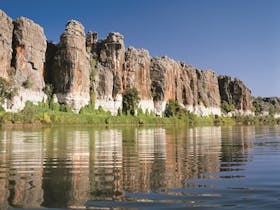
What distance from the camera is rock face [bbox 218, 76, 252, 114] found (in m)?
169

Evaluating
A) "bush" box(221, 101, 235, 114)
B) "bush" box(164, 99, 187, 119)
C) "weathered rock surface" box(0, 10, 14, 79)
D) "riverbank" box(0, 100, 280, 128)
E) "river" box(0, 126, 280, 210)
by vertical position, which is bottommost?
"river" box(0, 126, 280, 210)

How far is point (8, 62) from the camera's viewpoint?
65.9 metres

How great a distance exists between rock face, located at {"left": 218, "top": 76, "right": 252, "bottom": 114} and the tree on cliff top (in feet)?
266

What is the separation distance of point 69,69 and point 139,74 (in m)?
32.3

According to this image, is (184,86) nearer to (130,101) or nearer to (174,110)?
(174,110)

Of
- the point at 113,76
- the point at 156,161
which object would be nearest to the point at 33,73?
the point at 113,76

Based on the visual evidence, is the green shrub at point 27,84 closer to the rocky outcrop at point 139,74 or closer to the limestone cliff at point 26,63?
the limestone cliff at point 26,63

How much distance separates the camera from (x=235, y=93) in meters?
171

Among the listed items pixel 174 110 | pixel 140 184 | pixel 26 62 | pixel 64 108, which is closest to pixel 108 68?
pixel 64 108

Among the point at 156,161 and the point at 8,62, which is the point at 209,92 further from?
the point at 156,161

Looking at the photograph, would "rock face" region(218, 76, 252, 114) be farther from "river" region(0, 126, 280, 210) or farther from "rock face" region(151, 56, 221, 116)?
"river" region(0, 126, 280, 210)

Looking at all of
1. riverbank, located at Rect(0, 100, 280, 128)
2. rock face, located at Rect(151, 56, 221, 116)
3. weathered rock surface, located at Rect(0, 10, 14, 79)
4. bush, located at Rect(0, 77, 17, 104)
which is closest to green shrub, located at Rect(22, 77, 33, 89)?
riverbank, located at Rect(0, 100, 280, 128)

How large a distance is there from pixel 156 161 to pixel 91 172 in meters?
3.23

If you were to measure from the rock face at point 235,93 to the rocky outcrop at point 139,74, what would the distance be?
67936mm
